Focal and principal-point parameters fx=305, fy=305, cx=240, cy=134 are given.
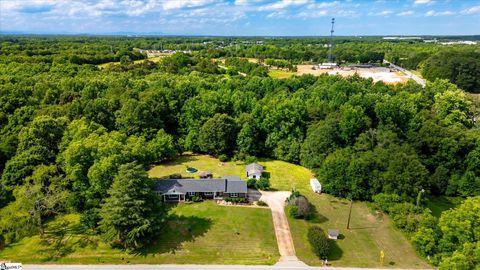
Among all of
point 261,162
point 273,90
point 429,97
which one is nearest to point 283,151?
point 261,162

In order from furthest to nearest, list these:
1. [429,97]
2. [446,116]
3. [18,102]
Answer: [429,97] → [446,116] → [18,102]

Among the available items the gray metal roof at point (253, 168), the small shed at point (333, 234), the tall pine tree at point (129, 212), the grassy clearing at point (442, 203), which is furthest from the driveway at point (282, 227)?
the grassy clearing at point (442, 203)

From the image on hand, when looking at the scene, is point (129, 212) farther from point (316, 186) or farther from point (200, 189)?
point (316, 186)

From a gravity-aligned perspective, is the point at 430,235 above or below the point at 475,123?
below

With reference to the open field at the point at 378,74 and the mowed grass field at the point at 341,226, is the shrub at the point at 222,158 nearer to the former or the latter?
the mowed grass field at the point at 341,226

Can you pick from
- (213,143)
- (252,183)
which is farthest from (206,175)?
(213,143)

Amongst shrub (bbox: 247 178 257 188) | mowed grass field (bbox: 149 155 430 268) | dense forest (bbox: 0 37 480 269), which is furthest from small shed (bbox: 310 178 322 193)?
shrub (bbox: 247 178 257 188)

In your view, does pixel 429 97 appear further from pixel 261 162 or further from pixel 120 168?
pixel 120 168
